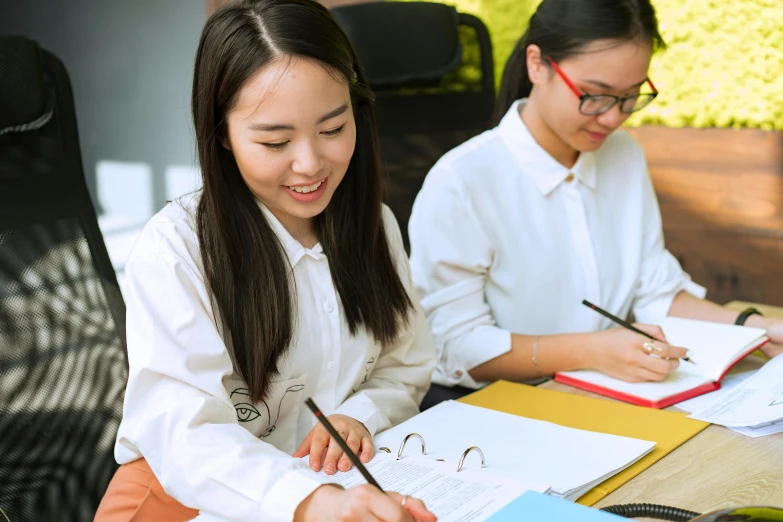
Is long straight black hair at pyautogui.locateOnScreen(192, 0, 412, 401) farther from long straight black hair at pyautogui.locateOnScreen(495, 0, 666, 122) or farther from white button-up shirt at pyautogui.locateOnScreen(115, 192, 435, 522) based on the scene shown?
long straight black hair at pyautogui.locateOnScreen(495, 0, 666, 122)

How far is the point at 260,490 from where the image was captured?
0.95 metres

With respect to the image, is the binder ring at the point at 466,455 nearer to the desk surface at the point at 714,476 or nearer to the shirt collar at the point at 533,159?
the desk surface at the point at 714,476

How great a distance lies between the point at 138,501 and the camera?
1.12 m

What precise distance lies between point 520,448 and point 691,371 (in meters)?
0.43

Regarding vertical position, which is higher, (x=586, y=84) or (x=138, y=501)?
(x=586, y=84)

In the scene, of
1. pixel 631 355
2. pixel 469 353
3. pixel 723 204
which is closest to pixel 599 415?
pixel 631 355

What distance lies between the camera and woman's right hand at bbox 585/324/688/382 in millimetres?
1383

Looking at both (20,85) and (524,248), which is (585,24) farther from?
(20,85)

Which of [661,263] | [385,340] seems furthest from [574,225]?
[385,340]

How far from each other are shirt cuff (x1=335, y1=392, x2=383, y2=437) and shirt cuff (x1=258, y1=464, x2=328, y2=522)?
27 cm

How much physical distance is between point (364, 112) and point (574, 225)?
0.62 m

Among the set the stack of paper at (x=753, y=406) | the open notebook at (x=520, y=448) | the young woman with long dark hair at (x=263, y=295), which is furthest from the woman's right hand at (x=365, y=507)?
the stack of paper at (x=753, y=406)

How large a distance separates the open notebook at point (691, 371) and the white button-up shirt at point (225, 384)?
11.4 inches

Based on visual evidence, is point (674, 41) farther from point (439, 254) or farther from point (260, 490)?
point (260, 490)
